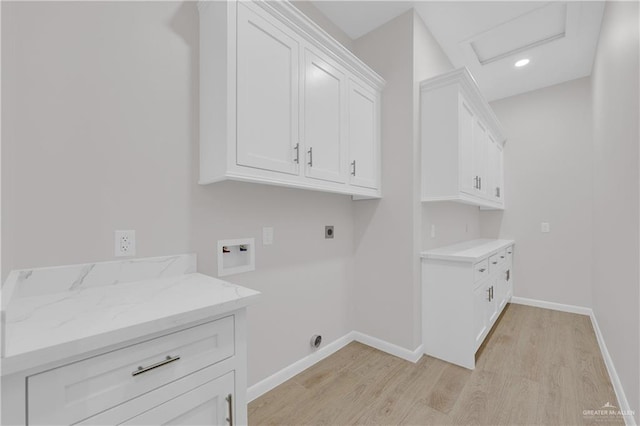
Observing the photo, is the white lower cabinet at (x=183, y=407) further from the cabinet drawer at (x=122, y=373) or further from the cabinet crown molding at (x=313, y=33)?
the cabinet crown molding at (x=313, y=33)

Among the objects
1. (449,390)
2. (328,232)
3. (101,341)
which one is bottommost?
(449,390)

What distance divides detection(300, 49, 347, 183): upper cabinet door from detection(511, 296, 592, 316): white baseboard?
340 cm

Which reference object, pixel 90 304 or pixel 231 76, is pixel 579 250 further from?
pixel 90 304

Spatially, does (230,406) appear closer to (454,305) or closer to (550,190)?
(454,305)

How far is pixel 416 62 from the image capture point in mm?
2289

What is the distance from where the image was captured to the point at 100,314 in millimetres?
830

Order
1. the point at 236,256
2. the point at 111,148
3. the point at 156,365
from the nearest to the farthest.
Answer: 1. the point at 156,365
2. the point at 111,148
3. the point at 236,256

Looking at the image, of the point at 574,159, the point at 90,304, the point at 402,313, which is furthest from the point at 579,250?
the point at 90,304

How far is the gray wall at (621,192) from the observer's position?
4.77 ft

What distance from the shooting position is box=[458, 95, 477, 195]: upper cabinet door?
7.44 feet

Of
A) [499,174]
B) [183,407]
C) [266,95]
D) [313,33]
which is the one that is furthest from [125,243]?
[499,174]

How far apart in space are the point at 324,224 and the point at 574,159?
3.42 meters

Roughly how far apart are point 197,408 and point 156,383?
0.19 m

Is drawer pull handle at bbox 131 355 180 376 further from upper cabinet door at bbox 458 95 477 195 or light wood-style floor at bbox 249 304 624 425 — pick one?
upper cabinet door at bbox 458 95 477 195
